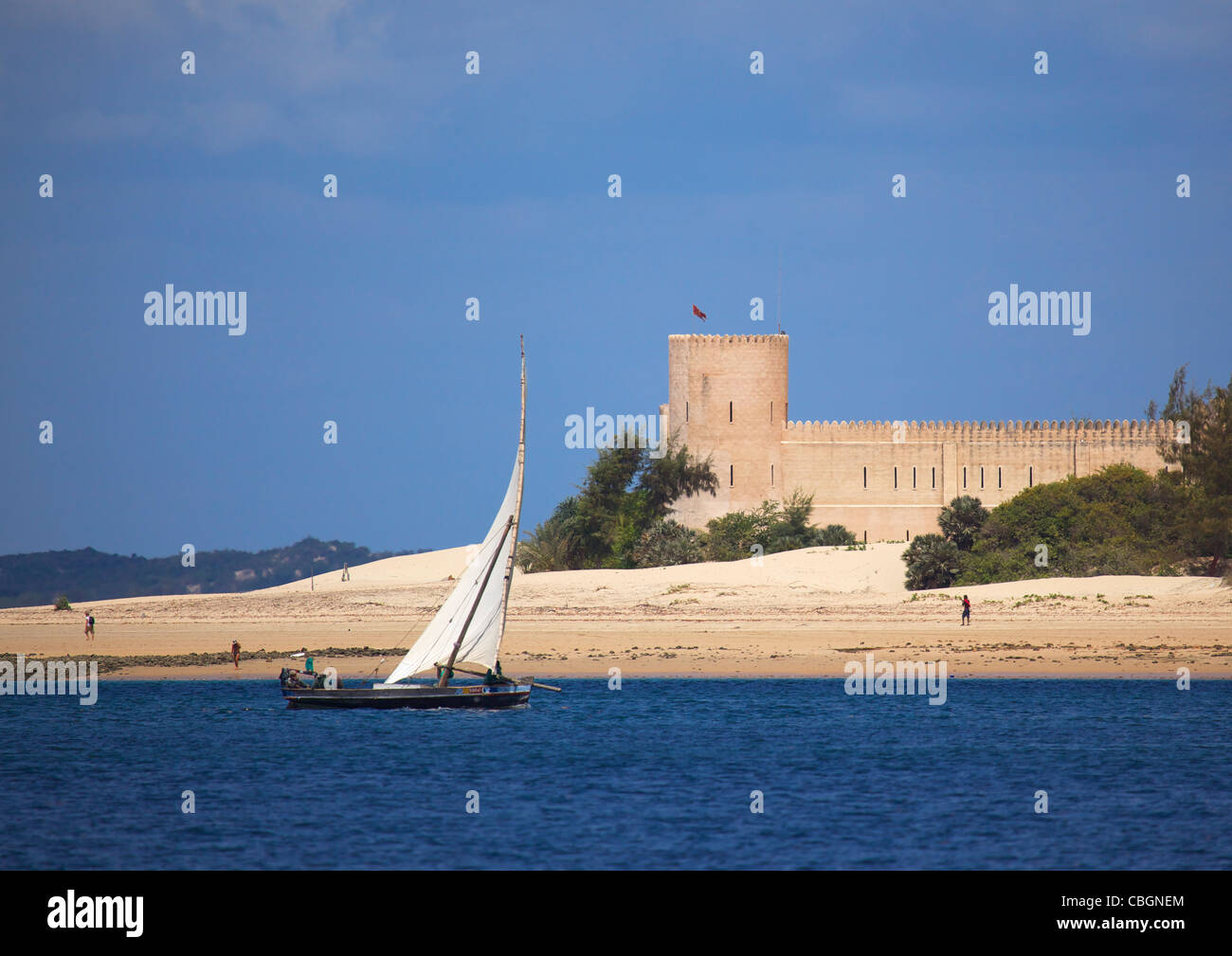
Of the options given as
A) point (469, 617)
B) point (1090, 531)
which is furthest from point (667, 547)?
point (469, 617)

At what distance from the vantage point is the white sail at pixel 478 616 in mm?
22766

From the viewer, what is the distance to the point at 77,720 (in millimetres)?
23516

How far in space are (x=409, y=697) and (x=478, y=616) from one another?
5.58 ft

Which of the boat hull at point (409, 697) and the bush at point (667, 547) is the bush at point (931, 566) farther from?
the boat hull at point (409, 697)

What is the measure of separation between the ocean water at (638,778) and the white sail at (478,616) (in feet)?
3.59

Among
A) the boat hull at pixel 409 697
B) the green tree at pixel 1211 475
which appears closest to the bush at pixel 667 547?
the green tree at pixel 1211 475

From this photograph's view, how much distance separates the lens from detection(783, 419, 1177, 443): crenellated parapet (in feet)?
149

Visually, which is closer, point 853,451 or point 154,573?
point 853,451

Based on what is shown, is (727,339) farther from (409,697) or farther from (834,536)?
(409,697)

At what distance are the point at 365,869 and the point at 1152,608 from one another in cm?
2103

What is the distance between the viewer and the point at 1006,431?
45562 millimetres

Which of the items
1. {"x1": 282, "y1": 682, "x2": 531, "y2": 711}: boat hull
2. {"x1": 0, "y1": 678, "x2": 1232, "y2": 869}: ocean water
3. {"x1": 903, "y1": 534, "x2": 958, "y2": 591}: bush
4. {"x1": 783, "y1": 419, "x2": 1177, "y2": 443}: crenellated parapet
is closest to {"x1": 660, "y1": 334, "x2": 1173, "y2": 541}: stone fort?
{"x1": 783, "y1": 419, "x2": 1177, "y2": 443}: crenellated parapet

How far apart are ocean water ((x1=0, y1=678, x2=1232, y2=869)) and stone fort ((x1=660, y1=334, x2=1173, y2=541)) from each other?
63.6ft

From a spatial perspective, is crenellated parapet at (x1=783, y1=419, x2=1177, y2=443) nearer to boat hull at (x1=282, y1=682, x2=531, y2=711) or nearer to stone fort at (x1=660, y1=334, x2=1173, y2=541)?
stone fort at (x1=660, y1=334, x2=1173, y2=541)
